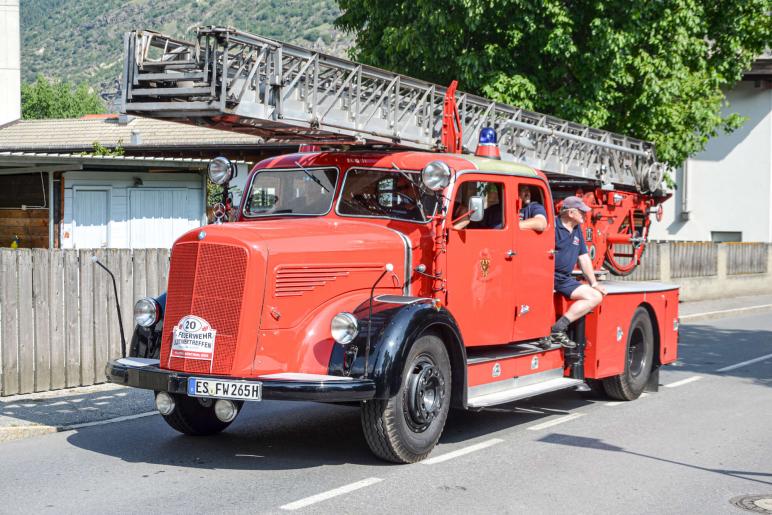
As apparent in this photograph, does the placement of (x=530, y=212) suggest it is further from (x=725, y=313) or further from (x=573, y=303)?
(x=725, y=313)

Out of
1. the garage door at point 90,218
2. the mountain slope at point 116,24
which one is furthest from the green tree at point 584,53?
the mountain slope at point 116,24

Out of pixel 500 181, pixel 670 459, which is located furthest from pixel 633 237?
pixel 670 459

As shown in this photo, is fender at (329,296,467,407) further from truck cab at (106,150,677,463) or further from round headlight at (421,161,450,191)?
round headlight at (421,161,450,191)

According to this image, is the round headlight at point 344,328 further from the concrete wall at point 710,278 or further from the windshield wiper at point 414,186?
the concrete wall at point 710,278

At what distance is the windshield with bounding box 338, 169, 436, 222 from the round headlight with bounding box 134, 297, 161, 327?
5.86 feet

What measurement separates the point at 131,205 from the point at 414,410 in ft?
41.3

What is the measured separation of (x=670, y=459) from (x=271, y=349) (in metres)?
3.31

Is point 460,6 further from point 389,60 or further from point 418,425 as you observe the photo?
point 418,425

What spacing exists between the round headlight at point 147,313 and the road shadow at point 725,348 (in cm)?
777

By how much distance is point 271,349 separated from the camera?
730 centimetres

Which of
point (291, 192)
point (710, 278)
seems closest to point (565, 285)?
point (291, 192)

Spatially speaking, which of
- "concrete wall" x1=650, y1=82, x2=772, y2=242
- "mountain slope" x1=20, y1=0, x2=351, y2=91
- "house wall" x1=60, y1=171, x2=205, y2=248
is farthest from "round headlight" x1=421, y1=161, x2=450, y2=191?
"mountain slope" x1=20, y1=0, x2=351, y2=91

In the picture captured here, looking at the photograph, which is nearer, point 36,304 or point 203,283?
point 203,283

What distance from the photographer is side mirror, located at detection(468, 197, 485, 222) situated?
26.9 feet
